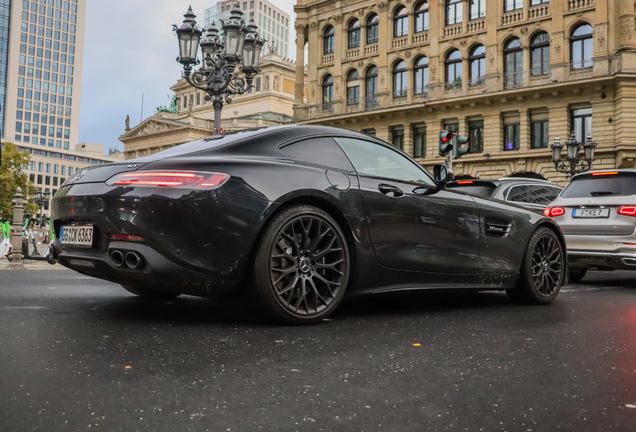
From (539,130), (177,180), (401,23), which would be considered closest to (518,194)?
(177,180)

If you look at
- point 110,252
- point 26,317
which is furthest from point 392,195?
point 26,317

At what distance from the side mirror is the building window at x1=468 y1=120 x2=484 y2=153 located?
3195cm

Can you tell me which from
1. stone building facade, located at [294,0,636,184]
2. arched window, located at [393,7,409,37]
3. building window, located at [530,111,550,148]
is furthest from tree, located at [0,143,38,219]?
building window, located at [530,111,550,148]

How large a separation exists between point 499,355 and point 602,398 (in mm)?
718

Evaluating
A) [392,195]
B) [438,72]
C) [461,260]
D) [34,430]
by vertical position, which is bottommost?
[34,430]

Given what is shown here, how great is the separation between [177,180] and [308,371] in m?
1.42

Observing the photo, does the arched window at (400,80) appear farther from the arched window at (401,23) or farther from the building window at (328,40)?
the building window at (328,40)

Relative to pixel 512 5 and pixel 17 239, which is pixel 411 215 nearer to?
pixel 17 239

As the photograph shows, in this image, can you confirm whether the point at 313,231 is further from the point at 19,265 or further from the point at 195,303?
the point at 19,265

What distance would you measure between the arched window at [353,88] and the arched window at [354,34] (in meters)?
1.95

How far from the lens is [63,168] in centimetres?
13062

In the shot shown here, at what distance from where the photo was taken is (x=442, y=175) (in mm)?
4547

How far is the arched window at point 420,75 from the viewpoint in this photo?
38.2 m

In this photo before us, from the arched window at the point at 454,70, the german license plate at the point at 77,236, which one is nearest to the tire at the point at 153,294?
the german license plate at the point at 77,236
